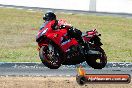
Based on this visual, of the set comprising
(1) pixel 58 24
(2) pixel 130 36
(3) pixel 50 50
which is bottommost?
(2) pixel 130 36

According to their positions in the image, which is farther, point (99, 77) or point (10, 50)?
point (10, 50)

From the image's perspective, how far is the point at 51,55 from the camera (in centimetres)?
716

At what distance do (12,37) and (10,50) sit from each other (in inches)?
524

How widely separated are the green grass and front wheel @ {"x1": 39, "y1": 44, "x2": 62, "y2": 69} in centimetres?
3300

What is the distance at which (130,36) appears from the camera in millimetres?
68875

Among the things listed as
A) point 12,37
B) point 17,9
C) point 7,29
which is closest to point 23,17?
point 7,29

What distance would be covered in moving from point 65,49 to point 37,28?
2521 inches

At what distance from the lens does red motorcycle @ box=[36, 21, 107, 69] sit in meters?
→ 6.90

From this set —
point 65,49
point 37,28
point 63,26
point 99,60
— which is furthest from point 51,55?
point 37,28

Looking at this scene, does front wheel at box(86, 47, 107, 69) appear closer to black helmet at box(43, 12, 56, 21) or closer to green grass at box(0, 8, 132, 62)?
black helmet at box(43, 12, 56, 21)

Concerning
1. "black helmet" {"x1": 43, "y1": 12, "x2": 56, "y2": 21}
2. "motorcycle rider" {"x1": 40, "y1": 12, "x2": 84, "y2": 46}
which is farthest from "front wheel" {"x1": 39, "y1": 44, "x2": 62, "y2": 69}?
"black helmet" {"x1": 43, "y1": 12, "x2": 56, "y2": 21}

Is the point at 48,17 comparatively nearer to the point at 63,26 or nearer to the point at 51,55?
the point at 63,26

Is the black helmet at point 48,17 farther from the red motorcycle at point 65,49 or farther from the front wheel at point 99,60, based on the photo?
the front wheel at point 99,60

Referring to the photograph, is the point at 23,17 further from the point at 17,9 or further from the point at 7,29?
the point at 17,9
